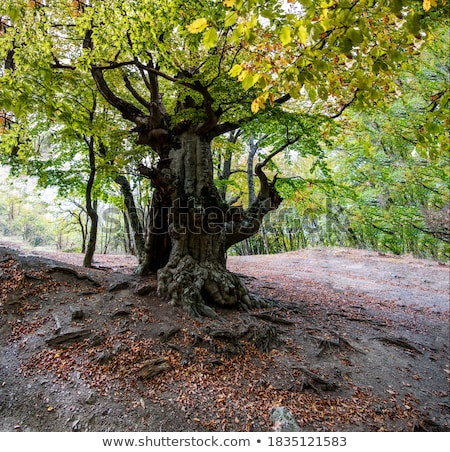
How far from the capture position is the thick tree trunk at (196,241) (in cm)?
529

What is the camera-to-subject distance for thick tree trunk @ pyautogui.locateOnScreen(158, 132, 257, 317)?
5293 millimetres

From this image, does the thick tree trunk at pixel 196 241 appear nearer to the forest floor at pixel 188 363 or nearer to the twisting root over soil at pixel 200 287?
the twisting root over soil at pixel 200 287

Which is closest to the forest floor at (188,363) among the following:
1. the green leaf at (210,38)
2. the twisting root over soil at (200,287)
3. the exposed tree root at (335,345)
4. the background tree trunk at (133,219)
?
the exposed tree root at (335,345)

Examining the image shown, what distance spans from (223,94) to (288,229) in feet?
78.1

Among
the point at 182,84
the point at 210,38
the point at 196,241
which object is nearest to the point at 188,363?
the point at 196,241

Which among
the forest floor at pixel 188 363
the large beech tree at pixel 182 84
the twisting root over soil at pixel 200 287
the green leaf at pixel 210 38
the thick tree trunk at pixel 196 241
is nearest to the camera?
the green leaf at pixel 210 38

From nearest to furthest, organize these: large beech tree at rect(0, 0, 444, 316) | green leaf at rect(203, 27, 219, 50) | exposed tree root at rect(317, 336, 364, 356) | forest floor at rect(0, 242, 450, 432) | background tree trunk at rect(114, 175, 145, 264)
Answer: green leaf at rect(203, 27, 219, 50) < forest floor at rect(0, 242, 450, 432) < large beech tree at rect(0, 0, 444, 316) < exposed tree root at rect(317, 336, 364, 356) < background tree trunk at rect(114, 175, 145, 264)

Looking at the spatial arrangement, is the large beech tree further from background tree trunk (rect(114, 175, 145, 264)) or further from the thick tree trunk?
background tree trunk (rect(114, 175, 145, 264))

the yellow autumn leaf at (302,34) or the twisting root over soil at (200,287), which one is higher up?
the yellow autumn leaf at (302,34)

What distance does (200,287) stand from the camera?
530 centimetres

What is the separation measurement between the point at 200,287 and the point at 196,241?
1.06m

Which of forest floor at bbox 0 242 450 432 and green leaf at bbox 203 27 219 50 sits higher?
green leaf at bbox 203 27 219 50

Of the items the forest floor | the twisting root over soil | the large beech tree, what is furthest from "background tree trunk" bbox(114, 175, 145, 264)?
the twisting root over soil

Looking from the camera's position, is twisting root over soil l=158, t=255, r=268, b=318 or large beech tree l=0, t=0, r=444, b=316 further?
twisting root over soil l=158, t=255, r=268, b=318
